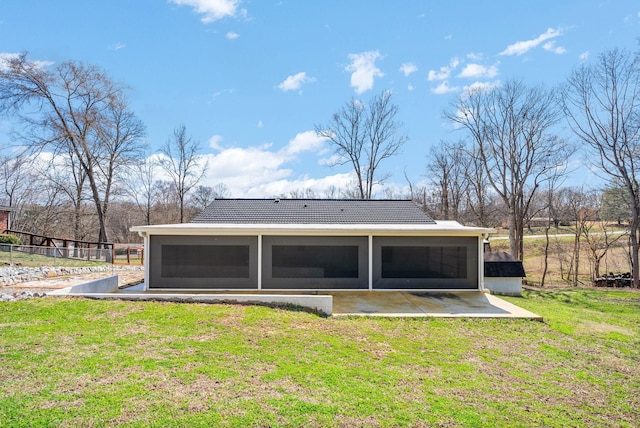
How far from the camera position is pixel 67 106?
21062 mm

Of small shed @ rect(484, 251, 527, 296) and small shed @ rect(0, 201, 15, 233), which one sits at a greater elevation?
small shed @ rect(0, 201, 15, 233)

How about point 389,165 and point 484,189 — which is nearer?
point 484,189

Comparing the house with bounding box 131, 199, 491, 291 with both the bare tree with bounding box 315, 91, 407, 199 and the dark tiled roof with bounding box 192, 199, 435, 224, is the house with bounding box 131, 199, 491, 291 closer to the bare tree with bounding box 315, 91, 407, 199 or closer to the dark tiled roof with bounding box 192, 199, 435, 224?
the dark tiled roof with bounding box 192, 199, 435, 224

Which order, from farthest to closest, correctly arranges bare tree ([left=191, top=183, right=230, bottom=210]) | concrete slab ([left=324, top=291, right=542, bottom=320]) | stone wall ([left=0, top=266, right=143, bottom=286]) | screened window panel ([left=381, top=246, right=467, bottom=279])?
bare tree ([left=191, top=183, right=230, bottom=210]) < screened window panel ([left=381, top=246, right=467, bottom=279]) < stone wall ([left=0, top=266, right=143, bottom=286]) < concrete slab ([left=324, top=291, right=542, bottom=320])

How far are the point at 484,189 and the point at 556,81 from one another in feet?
24.5

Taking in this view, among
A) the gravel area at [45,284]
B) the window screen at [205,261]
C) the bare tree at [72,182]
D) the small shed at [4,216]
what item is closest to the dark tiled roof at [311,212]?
the window screen at [205,261]

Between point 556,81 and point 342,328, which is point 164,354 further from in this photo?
point 556,81

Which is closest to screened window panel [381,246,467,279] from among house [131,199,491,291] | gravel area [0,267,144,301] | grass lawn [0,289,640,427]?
house [131,199,491,291]

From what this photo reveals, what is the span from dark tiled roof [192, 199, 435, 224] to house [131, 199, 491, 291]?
2.26m

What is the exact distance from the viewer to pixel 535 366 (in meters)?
5.22

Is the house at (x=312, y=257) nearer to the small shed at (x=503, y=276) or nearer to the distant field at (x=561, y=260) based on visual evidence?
the small shed at (x=503, y=276)

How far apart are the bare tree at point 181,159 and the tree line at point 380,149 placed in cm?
8

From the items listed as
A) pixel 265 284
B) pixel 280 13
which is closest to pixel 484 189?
pixel 280 13

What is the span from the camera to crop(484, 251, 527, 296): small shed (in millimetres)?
13016
